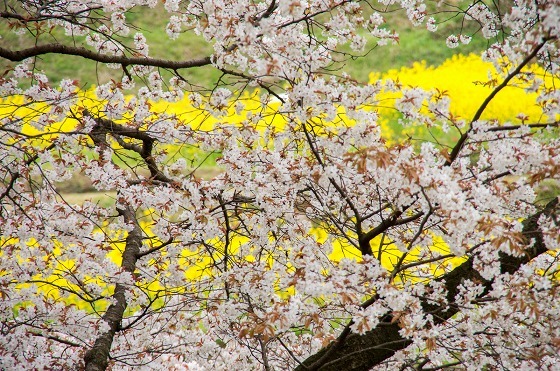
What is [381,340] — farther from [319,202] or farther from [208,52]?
[208,52]

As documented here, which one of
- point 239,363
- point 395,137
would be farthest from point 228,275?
point 395,137

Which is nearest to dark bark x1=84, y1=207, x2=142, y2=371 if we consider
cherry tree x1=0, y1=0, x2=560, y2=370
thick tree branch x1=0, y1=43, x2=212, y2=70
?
cherry tree x1=0, y1=0, x2=560, y2=370

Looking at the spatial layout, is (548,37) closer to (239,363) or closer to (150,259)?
(150,259)

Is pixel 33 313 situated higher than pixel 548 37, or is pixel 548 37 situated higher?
pixel 33 313

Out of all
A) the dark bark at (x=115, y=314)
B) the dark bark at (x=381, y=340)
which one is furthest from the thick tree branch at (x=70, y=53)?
the dark bark at (x=381, y=340)

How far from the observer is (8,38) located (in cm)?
1469

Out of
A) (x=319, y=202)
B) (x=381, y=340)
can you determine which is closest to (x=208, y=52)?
(x=319, y=202)

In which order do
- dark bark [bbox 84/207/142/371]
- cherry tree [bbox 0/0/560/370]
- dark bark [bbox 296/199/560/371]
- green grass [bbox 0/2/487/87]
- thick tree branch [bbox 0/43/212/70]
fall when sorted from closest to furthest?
cherry tree [bbox 0/0/560/370], dark bark [bbox 296/199/560/371], thick tree branch [bbox 0/43/212/70], dark bark [bbox 84/207/142/371], green grass [bbox 0/2/487/87]

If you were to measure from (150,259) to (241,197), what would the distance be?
133cm

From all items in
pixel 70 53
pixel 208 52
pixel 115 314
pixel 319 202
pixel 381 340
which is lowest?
pixel 381 340

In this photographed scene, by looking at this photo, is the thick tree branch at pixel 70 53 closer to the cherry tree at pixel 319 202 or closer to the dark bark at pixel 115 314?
the cherry tree at pixel 319 202

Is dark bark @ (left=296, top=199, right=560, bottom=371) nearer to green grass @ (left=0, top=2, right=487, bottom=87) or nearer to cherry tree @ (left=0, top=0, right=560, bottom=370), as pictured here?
cherry tree @ (left=0, top=0, right=560, bottom=370)

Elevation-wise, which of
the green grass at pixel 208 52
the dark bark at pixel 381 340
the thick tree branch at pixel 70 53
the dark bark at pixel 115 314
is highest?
the green grass at pixel 208 52

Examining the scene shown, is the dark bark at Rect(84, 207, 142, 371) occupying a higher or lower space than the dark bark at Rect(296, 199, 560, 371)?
higher
